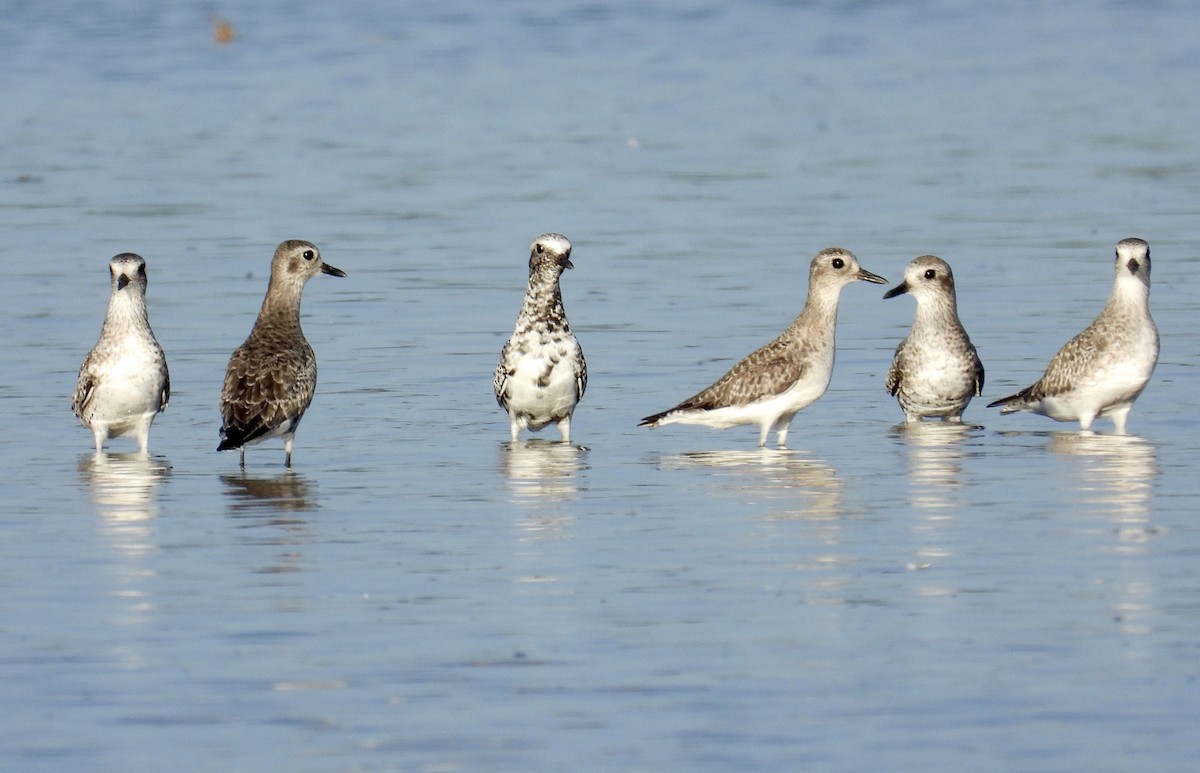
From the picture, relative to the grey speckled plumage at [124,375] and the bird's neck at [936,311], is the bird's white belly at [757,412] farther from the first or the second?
the grey speckled plumage at [124,375]

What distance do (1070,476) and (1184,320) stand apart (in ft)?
19.4

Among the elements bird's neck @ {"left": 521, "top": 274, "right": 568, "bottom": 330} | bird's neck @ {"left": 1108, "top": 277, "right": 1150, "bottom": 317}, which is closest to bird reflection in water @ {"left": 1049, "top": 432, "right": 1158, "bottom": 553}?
bird's neck @ {"left": 1108, "top": 277, "right": 1150, "bottom": 317}

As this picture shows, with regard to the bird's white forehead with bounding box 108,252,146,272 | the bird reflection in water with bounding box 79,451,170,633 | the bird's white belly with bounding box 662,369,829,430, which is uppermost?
the bird's white forehead with bounding box 108,252,146,272

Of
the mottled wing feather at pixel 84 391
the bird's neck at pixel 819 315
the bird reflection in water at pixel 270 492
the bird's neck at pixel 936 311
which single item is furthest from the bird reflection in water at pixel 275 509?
the bird's neck at pixel 936 311

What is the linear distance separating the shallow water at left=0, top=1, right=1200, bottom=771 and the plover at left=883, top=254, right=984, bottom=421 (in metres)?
0.27

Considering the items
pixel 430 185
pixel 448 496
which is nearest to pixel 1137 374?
pixel 448 496

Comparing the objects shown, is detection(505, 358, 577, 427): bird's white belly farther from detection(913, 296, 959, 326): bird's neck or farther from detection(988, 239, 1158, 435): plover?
detection(988, 239, 1158, 435): plover

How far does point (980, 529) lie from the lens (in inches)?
488

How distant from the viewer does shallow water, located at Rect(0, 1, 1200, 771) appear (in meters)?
9.29

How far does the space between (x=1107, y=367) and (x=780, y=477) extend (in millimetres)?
2829

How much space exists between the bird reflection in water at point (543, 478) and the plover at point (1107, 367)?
318 cm

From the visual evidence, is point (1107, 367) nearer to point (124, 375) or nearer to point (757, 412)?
point (757, 412)

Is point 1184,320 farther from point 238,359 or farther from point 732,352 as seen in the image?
point 238,359

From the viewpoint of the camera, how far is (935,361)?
16578 mm
